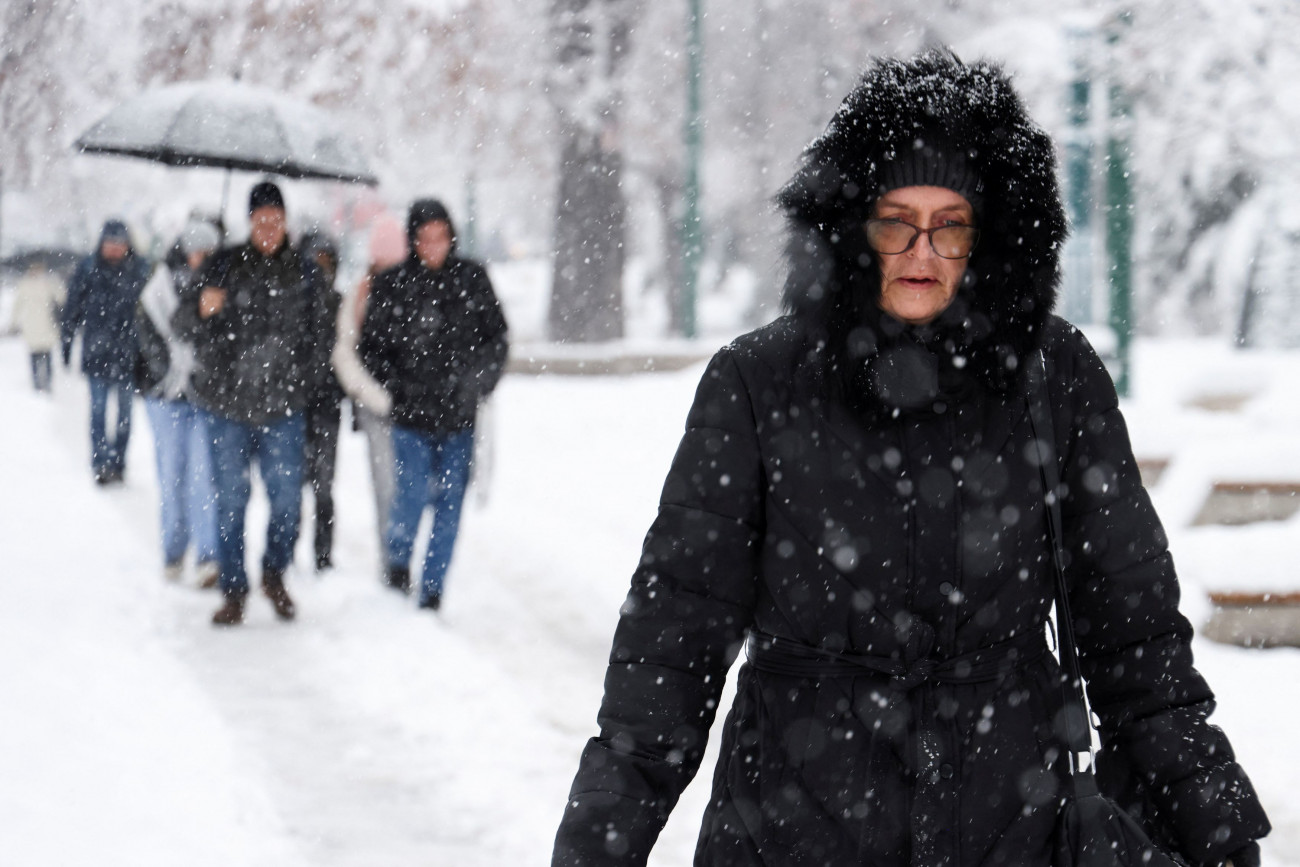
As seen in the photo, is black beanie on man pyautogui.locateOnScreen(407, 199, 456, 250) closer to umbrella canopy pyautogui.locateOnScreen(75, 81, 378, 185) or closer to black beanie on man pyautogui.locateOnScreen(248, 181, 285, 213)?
black beanie on man pyautogui.locateOnScreen(248, 181, 285, 213)

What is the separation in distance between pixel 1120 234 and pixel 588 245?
936cm

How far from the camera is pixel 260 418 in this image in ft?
25.1

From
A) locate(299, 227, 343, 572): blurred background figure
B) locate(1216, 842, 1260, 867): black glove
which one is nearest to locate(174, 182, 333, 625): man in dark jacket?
locate(299, 227, 343, 572): blurred background figure

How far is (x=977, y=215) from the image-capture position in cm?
235

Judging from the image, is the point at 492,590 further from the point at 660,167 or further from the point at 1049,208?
the point at 660,167

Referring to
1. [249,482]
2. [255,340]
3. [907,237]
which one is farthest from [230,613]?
[907,237]

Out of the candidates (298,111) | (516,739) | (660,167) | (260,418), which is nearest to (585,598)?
(260,418)

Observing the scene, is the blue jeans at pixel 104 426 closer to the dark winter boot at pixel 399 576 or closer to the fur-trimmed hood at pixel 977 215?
the dark winter boot at pixel 399 576

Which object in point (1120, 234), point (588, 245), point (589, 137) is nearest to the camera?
→ point (1120, 234)

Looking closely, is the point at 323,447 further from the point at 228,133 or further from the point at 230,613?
the point at 228,133

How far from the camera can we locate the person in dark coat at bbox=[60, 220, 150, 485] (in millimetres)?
12477

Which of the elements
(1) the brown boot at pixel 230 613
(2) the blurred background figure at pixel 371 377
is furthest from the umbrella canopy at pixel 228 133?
(1) the brown boot at pixel 230 613

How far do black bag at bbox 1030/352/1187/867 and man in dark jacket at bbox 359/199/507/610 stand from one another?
18.0ft

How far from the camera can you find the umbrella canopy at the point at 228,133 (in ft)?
27.0
